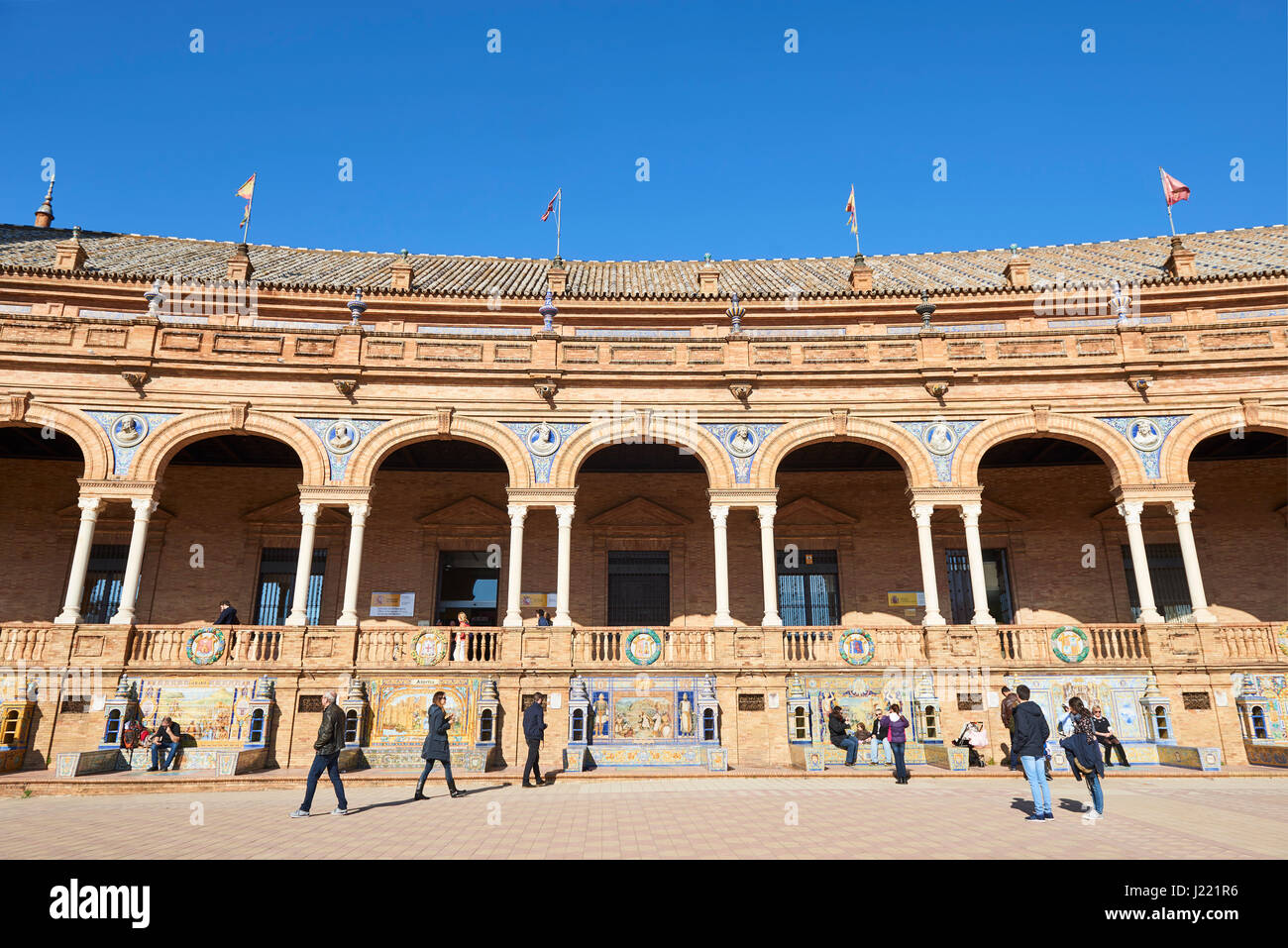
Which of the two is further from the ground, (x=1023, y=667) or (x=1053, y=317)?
(x=1053, y=317)

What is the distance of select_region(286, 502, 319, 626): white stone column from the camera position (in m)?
15.0

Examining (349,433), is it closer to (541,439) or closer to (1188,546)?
(541,439)

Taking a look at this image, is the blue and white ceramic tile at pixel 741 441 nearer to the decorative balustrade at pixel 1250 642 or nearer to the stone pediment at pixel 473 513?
the stone pediment at pixel 473 513

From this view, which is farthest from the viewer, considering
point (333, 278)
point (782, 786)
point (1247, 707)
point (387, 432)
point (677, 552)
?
point (333, 278)

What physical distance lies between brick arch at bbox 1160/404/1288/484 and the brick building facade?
0.24 feet

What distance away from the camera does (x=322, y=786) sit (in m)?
12.0

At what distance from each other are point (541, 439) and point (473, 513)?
13.2 ft

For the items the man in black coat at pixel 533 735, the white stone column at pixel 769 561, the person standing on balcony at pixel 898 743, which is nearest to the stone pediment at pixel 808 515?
the white stone column at pixel 769 561

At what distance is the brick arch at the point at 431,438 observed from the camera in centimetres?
1614

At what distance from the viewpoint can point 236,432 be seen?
53.4 ft

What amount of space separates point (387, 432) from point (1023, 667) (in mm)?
13762

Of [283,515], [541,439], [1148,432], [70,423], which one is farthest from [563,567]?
[1148,432]

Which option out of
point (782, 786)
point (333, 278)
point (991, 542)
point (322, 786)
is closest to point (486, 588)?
point (322, 786)

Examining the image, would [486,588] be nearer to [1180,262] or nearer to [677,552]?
[677,552]
